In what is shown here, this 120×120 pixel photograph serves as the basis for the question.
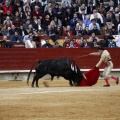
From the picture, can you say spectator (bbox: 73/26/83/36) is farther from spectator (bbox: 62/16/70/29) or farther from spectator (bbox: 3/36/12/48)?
spectator (bbox: 3/36/12/48)

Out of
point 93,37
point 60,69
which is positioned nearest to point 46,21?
point 93,37

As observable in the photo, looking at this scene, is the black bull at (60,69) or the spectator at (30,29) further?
the spectator at (30,29)

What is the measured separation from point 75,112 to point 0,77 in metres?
11.3

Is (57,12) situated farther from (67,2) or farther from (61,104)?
(61,104)

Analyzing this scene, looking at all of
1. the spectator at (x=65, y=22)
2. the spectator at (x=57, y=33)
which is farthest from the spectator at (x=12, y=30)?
the spectator at (x=65, y=22)

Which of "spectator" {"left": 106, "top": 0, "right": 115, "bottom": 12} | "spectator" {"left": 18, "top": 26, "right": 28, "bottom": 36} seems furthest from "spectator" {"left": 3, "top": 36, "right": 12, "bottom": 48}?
"spectator" {"left": 106, "top": 0, "right": 115, "bottom": 12}

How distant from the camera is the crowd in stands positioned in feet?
74.7

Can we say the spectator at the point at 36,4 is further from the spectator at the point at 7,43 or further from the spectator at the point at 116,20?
the spectator at the point at 116,20

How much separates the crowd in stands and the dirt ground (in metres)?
6.03

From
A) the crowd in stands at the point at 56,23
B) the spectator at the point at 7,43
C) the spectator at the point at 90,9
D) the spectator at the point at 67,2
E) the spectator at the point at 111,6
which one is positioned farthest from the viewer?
the spectator at the point at 111,6

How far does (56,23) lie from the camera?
23500 mm

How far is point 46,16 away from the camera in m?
23.5

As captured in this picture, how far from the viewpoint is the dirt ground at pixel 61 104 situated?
39.1 ft

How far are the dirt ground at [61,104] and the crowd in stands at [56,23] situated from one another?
6.03m
